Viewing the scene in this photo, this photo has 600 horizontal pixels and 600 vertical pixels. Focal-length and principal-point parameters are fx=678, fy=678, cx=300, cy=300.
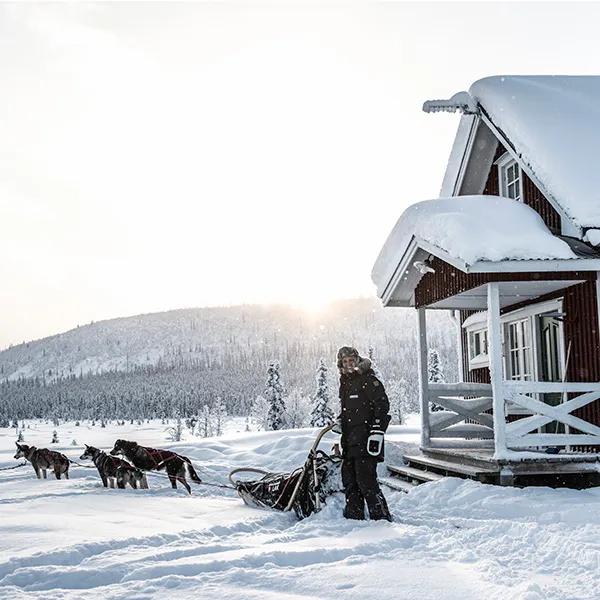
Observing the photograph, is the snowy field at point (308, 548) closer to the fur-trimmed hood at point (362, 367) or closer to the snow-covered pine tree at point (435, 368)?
the fur-trimmed hood at point (362, 367)

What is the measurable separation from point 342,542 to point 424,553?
0.77 m

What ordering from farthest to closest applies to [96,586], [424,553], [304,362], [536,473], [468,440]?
[304,362], [468,440], [536,473], [424,553], [96,586]

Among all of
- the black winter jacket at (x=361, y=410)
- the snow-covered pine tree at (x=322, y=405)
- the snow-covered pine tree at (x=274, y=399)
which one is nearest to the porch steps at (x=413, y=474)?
the black winter jacket at (x=361, y=410)

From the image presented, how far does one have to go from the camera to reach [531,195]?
1218 centimetres

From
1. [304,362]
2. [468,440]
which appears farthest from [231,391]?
[468,440]

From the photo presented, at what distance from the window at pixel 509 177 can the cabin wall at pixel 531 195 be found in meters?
0.16

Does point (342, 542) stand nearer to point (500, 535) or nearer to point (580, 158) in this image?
point (500, 535)

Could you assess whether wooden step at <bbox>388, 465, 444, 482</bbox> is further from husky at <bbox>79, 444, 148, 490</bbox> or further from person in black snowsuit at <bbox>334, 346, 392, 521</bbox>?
husky at <bbox>79, 444, 148, 490</bbox>

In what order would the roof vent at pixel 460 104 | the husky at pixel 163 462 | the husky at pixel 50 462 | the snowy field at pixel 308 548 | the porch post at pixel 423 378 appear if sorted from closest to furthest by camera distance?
the snowy field at pixel 308 548 < the husky at pixel 163 462 < the husky at pixel 50 462 < the porch post at pixel 423 378 < the roof vent at pixel 460 104

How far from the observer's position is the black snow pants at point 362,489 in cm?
718

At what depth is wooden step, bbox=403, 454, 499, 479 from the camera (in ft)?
30.0

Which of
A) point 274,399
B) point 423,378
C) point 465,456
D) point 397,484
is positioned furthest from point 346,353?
point 274,399

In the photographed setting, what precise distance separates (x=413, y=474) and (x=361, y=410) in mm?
4024

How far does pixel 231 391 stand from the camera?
147 m
